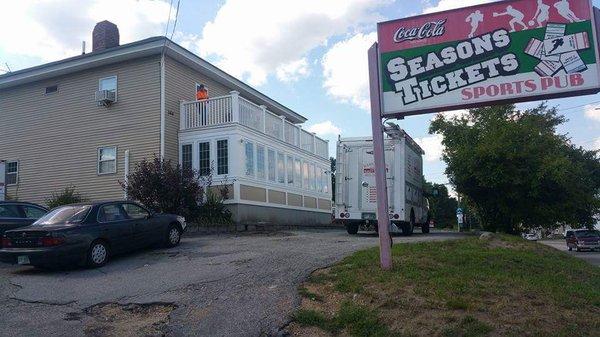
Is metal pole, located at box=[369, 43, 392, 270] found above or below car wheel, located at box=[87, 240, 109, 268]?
above

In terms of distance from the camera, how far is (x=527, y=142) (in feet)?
71.6

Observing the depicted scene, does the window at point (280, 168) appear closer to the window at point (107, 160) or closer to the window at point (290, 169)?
the window at point (290, 169)

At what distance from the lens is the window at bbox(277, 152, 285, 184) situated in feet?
78.7

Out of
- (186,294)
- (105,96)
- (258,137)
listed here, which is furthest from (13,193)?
(186,294)

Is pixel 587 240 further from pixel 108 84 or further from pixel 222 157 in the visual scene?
pixel 108 84

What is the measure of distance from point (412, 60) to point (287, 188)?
15.5 metres

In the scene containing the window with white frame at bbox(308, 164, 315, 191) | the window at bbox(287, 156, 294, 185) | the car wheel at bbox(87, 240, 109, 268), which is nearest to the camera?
the car wheel at bbox(87, 240, 109, 268)

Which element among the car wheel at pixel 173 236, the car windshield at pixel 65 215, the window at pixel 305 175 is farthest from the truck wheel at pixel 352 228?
the car windshield at pixel 65 215

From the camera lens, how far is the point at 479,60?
30.1 feet

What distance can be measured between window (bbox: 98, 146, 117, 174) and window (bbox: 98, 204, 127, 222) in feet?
33.7

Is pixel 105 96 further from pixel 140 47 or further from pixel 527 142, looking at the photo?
pixel 527 142

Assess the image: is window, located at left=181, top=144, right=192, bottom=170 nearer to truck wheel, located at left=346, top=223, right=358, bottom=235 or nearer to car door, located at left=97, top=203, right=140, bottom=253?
truck wheel, located at left=346, top=223, right=358, bottom=235

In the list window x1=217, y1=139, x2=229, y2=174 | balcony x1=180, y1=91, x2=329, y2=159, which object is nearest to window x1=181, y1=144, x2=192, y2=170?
balcony x1=180, y1=91, x2=329, y2=159

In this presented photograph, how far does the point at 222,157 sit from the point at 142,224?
803 cm
